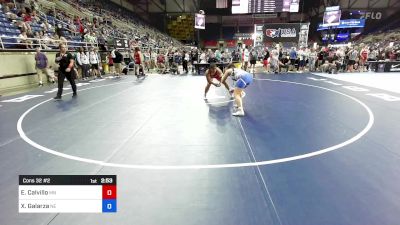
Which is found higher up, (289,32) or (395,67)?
(289,32)

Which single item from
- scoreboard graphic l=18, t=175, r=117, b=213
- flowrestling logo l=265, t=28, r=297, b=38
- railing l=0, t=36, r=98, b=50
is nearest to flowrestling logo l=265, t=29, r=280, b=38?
flowrestling logo l=265, t=28, r=297, b=38

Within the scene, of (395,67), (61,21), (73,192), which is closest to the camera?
(73,192)

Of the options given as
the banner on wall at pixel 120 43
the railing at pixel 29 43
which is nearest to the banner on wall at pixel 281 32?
the banner on wall at pixel 120 43

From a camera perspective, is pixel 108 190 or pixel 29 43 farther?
pixel 29 43

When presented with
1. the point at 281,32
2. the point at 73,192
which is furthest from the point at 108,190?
the point at 281,32

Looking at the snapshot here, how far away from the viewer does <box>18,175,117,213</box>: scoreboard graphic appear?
220 centimetres

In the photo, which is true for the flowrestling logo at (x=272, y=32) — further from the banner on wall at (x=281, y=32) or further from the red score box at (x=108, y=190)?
the red score box at (x=108, y=190)

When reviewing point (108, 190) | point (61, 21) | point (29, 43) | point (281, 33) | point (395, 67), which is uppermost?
point (61, 21)

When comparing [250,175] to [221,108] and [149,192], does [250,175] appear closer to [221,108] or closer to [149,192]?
[149,192]

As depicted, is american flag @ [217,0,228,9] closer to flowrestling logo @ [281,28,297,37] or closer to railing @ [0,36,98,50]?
flowrestling logo @ [281,28,297,37]

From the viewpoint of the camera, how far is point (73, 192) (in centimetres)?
219

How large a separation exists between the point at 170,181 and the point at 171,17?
46.4 m

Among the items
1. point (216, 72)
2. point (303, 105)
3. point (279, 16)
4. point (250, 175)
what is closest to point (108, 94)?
point (216, 72)

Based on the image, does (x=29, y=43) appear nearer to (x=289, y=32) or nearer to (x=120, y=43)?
(x=120, y=43)
